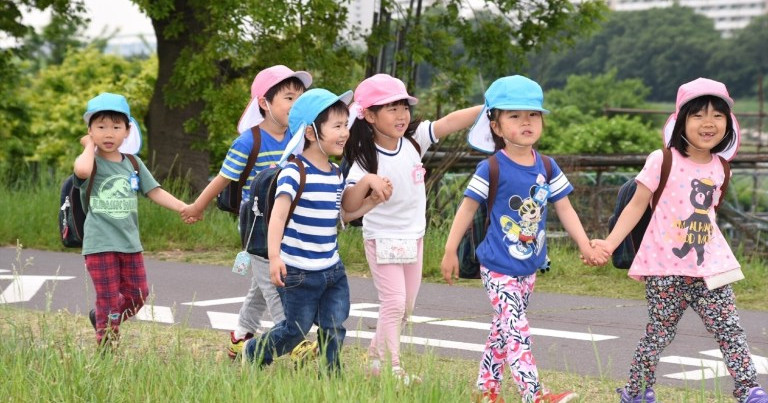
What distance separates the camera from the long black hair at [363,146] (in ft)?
19.5

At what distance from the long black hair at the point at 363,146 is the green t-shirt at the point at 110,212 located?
4.05ft

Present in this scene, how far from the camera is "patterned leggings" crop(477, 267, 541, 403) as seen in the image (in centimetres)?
534

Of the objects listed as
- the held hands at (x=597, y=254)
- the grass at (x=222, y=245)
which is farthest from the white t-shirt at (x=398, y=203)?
the grass at (x=222, y=245)

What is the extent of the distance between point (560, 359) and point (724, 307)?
1.72 meters

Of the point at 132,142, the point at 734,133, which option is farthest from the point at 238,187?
the point at 734,133

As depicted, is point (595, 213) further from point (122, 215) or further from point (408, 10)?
point (122, 215)

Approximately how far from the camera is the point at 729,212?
14.2 m

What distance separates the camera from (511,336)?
5.41 m

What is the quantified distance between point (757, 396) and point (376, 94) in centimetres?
212

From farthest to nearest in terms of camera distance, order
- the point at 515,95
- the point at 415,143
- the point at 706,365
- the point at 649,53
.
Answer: the point at 649,53 → the point at 706,365 → the point at 415,143 → the point at 515,95

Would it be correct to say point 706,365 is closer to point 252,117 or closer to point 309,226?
point 309,226

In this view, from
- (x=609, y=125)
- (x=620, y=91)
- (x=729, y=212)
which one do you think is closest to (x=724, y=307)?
(x=729, y=212)

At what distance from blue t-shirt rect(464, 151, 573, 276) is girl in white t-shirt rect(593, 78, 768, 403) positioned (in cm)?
33

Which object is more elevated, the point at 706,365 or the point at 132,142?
the point at 132,142
